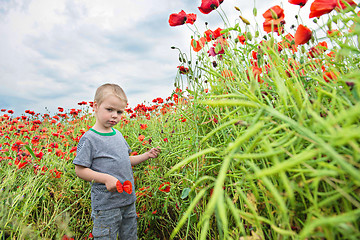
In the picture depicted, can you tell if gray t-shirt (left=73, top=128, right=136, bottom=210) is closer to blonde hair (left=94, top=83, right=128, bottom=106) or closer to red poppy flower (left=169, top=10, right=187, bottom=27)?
blonde hair (left=94, top=83, right=128, bottom=106)

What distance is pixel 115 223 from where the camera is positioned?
1.41 metres

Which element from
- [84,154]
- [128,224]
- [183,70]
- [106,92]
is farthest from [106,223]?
[183,70]

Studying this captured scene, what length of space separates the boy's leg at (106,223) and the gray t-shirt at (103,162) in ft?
0.11

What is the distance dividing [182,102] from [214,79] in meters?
0.36

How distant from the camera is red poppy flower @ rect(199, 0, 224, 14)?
3.82 ft

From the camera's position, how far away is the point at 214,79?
1.23 m

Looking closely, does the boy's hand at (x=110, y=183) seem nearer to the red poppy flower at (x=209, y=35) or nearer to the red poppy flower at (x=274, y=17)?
the red poppy flower at (x=209, y=35)

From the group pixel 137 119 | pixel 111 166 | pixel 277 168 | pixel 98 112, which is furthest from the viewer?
pixel 137 119

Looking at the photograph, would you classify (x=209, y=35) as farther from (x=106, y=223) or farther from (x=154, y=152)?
(x=106, y=223)

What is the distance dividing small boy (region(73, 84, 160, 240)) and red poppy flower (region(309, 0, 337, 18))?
3.93ft

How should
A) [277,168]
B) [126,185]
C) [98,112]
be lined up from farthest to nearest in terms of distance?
[98,112] → [126,185] → [277,168]

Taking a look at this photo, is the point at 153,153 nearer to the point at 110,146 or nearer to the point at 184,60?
the point at 110,146

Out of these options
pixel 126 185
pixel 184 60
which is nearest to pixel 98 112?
pixel 126 185

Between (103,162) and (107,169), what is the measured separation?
0.05 meters
